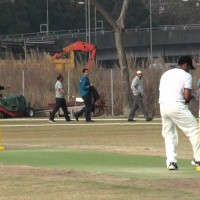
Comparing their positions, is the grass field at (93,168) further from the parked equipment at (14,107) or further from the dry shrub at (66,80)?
the parked equipment at (14,107)

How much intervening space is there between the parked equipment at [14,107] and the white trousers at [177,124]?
2685 centimetres

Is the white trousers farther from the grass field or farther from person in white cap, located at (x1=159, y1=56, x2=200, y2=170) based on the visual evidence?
the grass field

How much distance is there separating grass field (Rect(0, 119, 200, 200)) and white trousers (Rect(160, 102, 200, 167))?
1.25ft

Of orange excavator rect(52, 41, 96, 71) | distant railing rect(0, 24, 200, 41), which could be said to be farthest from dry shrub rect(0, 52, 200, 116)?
distant railing rect(0, 24, 200, 41)

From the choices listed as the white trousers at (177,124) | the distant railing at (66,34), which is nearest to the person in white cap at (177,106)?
the white trousers at (177,124)

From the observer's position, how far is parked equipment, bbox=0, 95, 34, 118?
42.3 m

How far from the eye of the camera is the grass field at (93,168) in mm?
12812

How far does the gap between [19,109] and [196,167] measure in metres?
27.7

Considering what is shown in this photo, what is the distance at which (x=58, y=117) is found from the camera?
136 ft

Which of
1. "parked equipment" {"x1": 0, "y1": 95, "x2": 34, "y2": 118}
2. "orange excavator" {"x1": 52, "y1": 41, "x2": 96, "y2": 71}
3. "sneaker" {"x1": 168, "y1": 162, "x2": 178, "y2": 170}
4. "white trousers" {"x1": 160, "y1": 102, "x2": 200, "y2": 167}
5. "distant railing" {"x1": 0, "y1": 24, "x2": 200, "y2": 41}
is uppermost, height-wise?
"distant railing" {"x1": 0, "y1": 24, "x2": 200, "y2": 41}

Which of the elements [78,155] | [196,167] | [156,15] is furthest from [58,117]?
[156,15]

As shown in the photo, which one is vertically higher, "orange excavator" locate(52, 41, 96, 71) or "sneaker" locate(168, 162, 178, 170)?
"orange excavator" locate(52, 41, 96, 71)

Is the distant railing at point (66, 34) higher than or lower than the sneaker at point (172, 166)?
higher

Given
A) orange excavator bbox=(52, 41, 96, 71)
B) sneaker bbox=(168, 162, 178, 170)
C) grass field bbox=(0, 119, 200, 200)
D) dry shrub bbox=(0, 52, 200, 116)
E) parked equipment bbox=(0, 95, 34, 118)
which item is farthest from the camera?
orange excavator bbox=(52, 41, 96, 71)
